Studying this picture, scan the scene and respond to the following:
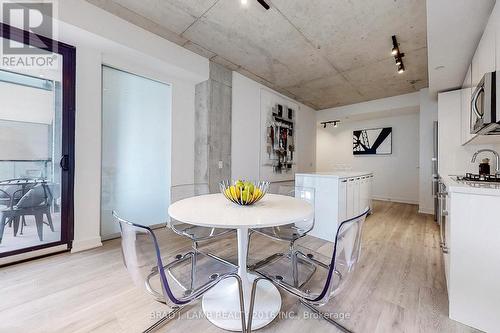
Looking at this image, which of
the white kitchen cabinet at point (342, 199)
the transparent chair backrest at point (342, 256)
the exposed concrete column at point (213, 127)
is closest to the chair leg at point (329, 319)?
the transparent chair backrest at point (342, 256)

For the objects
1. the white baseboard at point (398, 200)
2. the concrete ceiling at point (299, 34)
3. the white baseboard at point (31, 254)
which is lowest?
the white baseboard at point (31, 254)

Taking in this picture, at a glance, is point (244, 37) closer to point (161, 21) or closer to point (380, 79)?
point (161, 21)

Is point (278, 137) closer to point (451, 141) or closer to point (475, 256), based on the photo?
point (451, 141)

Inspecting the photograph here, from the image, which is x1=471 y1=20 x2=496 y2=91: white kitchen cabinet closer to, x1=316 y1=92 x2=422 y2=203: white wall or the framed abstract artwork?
x1=316 y1=92 x2=422 y2=203: white wall

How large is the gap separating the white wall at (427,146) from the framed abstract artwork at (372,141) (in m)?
1.51

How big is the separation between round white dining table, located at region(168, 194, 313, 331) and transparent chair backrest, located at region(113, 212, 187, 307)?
229 millimetres

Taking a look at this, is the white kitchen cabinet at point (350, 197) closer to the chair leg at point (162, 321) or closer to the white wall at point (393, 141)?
the chair leg at point (162, 321)

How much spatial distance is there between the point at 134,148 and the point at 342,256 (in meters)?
3.04

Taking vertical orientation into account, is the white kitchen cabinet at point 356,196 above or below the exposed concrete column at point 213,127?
below

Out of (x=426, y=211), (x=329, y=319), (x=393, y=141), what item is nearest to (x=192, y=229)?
(x=329, y=319)

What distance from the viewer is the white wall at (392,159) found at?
18.6 ft

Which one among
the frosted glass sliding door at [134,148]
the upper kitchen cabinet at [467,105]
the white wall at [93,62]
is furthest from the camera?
the frosted glass sliding door at [134,148]

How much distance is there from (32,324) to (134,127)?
7.71 ft

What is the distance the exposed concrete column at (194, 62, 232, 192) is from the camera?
11.6ft
